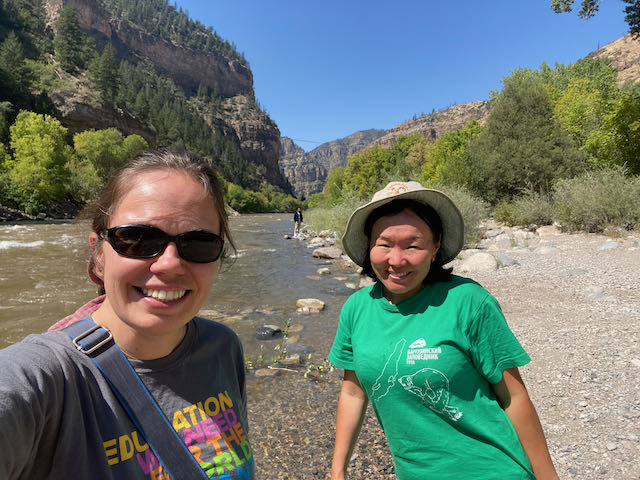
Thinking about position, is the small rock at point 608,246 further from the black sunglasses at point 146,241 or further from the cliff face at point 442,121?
the cliff face at point 442,121

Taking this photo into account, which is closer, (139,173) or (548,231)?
(139,173)

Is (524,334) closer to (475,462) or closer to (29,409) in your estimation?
A: (475,462)

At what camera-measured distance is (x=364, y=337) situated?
5.17ft

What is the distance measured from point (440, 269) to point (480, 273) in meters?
8.50

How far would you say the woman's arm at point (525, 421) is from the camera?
1354 mm

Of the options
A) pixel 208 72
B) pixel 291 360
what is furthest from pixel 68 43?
pixel 291 360

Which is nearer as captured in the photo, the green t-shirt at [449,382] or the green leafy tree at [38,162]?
the green t-shirt at [449,382]

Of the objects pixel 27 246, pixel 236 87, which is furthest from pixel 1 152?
pixel 236 87

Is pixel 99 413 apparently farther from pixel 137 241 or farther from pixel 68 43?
pixel 68 43

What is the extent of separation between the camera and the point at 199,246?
1223 mm

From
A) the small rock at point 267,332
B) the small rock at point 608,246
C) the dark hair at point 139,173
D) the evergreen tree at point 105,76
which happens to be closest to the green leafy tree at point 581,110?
the small rock at point 608,246

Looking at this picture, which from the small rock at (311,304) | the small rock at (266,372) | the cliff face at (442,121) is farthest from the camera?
the cliff face at (442,121)

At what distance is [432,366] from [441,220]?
0.70 m

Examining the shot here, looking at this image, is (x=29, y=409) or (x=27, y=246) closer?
(x=29, y=409)
